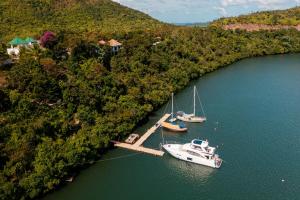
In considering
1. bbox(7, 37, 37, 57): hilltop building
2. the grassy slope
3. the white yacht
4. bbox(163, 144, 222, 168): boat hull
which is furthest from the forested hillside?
the grassy slope

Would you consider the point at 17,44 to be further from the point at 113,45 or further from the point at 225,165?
the point at 225,165

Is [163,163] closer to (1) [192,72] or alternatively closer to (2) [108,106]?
(2) [108,106]

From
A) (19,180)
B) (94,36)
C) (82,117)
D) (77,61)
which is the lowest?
(19,180)

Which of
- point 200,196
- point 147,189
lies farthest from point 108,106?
point 200,196

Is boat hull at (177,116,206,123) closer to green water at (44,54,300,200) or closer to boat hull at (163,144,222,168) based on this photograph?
green water at (44,54,300,200)

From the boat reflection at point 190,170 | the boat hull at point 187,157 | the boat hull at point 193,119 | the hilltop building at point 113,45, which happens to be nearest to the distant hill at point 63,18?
the hilltop building at point 113,45

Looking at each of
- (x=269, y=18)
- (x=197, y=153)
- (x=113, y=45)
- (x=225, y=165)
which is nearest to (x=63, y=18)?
(x=113, y=45)

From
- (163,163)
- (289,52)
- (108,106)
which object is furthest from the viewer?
(289,52)
